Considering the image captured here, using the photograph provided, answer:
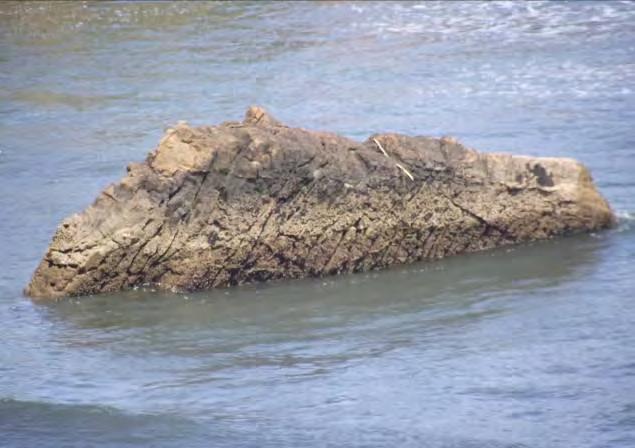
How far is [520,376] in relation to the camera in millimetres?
7328

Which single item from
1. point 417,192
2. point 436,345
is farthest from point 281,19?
point 436,345

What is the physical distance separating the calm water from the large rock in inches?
6.5

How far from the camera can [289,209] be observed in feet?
30.4

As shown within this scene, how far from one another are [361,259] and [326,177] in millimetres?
542

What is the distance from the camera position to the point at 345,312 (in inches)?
338

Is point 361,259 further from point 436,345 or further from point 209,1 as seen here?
point 209,1

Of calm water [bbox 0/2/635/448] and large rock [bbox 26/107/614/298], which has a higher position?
large rock [bbox 26/107/614/298]

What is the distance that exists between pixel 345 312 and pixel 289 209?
3.09ft

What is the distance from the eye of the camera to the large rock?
9.00 meters

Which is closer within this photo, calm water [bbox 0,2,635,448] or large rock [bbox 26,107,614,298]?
calm water [bbox 0,2,635,448]

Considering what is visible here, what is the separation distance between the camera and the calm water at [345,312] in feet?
22.6

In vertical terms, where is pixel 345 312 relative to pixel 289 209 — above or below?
below

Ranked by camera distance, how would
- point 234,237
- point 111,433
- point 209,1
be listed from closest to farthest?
point 111,433, point 234,237, point 209,1

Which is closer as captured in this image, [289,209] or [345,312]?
[345,312]
